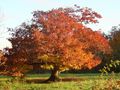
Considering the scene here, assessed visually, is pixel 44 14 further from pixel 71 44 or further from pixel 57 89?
pixel 57 89

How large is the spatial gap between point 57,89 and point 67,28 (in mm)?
16623

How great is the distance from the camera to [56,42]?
37.6m

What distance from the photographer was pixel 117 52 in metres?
64.1

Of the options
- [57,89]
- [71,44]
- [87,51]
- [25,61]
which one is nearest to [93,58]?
[87,51]

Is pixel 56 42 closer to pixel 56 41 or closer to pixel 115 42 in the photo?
pixel 56 41

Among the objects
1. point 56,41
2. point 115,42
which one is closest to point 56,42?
point 56,41

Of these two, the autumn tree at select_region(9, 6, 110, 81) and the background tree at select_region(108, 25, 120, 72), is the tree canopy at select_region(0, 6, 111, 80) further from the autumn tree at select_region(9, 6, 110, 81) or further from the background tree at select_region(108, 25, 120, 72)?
the background tree at select_region(108, 25, 120, 72)

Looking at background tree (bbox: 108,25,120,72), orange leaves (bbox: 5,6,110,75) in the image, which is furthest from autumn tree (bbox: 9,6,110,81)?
background tree (bbox: 108,25,120,72)

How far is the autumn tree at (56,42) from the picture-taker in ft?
123

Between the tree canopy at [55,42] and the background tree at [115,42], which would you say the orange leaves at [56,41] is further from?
the background tree at [115,42]

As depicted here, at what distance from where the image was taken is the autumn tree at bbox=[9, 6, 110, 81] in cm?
3738

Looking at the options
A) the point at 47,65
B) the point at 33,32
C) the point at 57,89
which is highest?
the point at 33,32

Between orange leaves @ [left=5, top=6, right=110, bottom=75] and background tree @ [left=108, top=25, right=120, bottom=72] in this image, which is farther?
background tree @ [left=108, top=25, right=120, bottom=72]

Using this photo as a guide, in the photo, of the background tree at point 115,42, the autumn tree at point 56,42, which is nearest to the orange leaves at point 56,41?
the autumn tree at point 56,42
